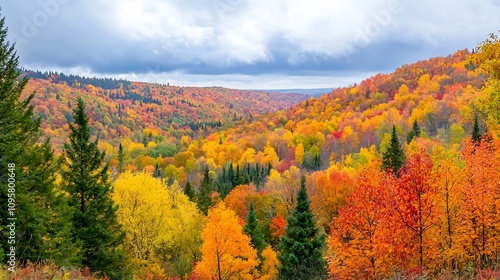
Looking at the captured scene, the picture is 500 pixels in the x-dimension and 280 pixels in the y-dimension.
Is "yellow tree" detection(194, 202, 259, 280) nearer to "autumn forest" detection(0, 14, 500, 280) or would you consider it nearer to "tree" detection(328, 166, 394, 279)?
"autumn forest" detection(0, 14, 500, 280)

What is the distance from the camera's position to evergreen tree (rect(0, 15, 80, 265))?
1552 centimetres

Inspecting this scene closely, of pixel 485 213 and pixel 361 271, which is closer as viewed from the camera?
pixel 485 213

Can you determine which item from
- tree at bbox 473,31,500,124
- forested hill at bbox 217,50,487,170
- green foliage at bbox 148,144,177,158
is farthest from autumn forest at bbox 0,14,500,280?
green foliage at bbox 148,144,177,158

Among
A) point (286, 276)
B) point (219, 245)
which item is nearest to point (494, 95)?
point (286, 276)

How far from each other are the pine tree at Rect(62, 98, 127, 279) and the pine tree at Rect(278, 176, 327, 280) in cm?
1213

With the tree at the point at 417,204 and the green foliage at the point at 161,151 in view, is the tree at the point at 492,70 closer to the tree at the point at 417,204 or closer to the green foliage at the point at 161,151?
the tree at the point at 417,204

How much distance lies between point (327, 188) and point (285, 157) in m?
84.3

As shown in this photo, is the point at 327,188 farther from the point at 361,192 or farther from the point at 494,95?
the point at 494,95

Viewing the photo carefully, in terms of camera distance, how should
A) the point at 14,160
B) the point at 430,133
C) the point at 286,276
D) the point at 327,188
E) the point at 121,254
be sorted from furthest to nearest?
the point at 430,133
the point at 327,188
the point at 286,276
the point at 121,254
the point at 14,160

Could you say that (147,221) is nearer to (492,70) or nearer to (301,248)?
(301,248)

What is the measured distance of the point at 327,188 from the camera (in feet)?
182

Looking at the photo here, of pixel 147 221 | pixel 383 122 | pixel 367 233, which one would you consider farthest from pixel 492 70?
pixel 383 122

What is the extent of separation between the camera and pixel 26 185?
16.8 m

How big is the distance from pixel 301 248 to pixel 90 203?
14.9m
